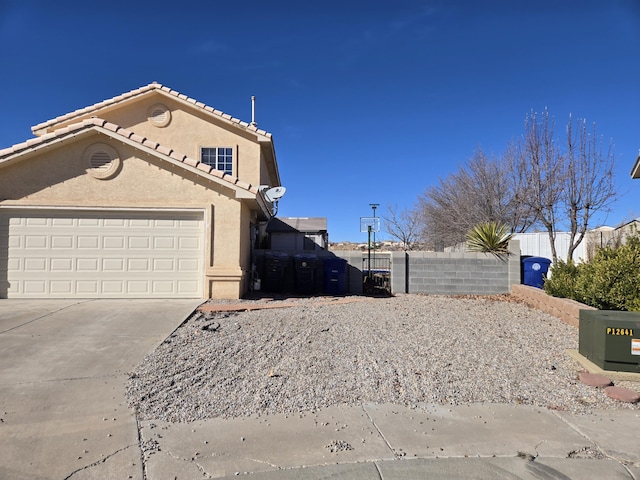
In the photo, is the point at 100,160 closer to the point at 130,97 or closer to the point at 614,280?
the point at 130,97

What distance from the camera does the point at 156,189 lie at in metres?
10.3

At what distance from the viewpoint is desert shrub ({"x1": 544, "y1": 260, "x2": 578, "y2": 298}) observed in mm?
9477

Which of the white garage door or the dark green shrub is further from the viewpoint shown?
the white garage door

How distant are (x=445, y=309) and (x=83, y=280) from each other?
862cm

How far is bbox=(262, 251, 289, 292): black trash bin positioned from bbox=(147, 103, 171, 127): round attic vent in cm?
627

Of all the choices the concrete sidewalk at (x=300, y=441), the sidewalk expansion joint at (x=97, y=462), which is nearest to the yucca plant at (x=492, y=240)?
the concrete sidewalk at (x=300, y=441)

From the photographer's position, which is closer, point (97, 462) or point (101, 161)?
point (97, 462)

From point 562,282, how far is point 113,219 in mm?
10739

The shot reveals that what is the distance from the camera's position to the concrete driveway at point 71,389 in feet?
10.6

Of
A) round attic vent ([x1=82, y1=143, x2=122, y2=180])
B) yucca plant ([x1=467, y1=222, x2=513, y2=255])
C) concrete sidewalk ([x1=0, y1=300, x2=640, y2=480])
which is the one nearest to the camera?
concrete sidewalk ([x1=0, y1=300, x2=640, y2=480])

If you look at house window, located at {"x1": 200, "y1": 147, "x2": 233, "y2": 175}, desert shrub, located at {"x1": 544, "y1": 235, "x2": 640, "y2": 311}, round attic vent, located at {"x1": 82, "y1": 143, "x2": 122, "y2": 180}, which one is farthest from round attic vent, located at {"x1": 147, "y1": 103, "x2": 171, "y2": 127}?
desert shrub, located at {"x1": 544, "y1": 235, "x2": 640, "y2": 311}


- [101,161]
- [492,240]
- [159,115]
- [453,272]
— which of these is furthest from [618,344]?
[159,115]

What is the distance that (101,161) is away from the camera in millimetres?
10156

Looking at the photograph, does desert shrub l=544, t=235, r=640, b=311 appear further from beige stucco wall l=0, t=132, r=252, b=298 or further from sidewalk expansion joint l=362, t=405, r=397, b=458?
beige stucco wall l=0, t=132, r=252, b=298
